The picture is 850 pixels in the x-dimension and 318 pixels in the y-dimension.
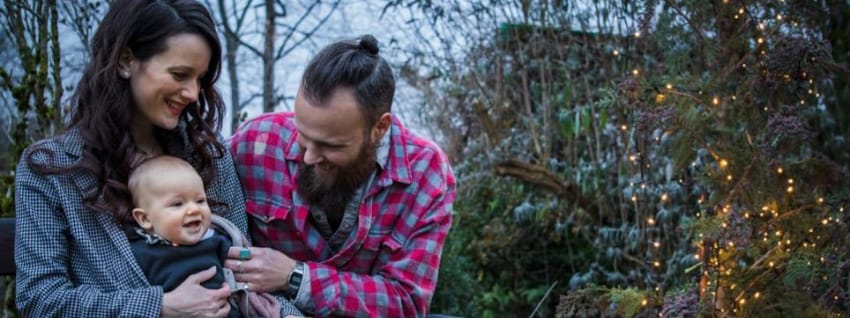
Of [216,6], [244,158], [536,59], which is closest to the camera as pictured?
[244,158]

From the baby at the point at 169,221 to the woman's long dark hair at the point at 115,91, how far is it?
0.05 meters

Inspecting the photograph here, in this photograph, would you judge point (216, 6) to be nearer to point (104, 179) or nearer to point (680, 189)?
point (680, 189)

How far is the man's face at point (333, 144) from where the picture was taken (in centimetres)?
266

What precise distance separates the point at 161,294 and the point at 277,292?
39cm

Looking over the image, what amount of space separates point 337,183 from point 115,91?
0.62 metres

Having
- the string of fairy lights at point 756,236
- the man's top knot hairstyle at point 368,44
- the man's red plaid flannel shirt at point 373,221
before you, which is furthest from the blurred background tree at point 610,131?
the man's top knot hairstyle at point 368,44

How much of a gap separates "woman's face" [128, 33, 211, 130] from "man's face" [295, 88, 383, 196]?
0.30 m

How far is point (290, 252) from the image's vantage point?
9.35ft

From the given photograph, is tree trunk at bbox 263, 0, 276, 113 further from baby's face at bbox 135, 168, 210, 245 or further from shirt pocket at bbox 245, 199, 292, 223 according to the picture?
baby's face at bbox 135, 168, 210, 245

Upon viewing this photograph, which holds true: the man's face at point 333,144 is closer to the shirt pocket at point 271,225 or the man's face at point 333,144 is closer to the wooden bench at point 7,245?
the shirt pocket at point 271,225

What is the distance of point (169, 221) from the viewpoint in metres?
2.34

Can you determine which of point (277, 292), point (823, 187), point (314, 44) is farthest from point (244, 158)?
point (314, 44)

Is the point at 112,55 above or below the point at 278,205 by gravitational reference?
above

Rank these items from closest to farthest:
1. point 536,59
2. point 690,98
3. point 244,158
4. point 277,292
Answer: point 277,292 → point 244,158 → point 690,98 → point 536,59
